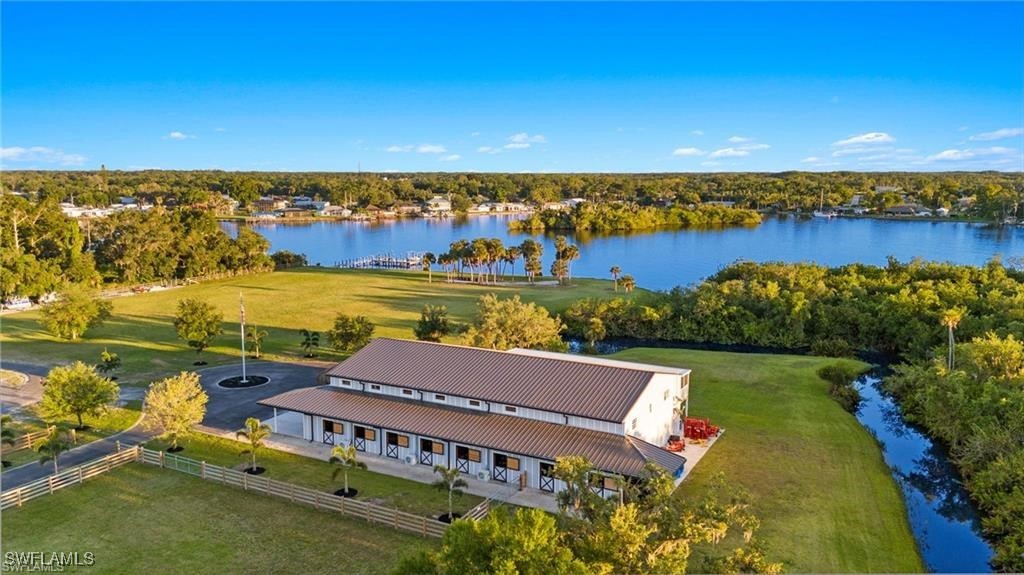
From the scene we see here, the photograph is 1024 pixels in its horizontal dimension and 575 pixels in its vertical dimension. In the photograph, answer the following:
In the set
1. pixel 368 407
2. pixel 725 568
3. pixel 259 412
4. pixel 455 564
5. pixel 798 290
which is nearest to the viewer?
pixel 455 564

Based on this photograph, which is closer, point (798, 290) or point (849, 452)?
point (849, 452)

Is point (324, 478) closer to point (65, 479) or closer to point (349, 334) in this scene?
point (65, 479)

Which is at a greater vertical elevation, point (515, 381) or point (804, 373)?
point (515, 381)

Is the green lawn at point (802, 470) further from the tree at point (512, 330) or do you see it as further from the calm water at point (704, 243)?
the calm water at point (704, 243)

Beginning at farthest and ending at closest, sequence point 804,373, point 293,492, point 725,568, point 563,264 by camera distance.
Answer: point 563,264 < point 804,373 < point 293,492 < point 725,568

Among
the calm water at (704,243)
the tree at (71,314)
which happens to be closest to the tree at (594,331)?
the calm water at (704,243)

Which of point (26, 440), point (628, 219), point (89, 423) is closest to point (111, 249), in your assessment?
point (89, 423)

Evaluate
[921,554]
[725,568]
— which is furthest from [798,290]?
[725,568]

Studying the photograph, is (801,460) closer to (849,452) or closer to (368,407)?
(849,452)
